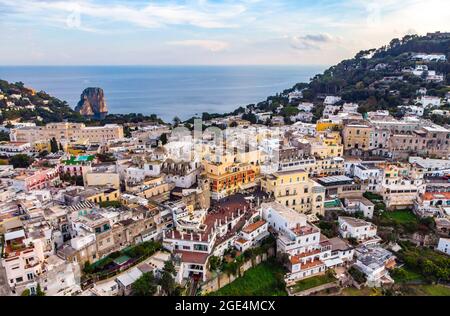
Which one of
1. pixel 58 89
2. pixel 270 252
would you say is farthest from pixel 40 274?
pixel 58 89

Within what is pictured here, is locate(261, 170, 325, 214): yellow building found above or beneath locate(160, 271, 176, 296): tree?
above

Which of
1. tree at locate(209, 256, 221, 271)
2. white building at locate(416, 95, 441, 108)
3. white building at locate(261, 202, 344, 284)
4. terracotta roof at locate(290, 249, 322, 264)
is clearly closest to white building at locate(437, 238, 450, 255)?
white building at locate(261, 202, 344, 284)

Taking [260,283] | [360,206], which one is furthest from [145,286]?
[360,206]

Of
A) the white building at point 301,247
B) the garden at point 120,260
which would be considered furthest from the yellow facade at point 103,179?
the white building at point 301,247

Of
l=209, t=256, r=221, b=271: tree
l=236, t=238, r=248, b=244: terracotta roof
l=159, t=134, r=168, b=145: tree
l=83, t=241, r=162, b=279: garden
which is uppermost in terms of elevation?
l=159, t=134, r=168, b=145: tree

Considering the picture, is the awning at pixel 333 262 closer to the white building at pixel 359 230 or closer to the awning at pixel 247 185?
the white building at pixel 359 230

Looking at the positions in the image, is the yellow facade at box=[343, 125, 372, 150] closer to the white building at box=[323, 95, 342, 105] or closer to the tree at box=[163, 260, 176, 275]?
the white building at box=[323, 95, 342, 105]
